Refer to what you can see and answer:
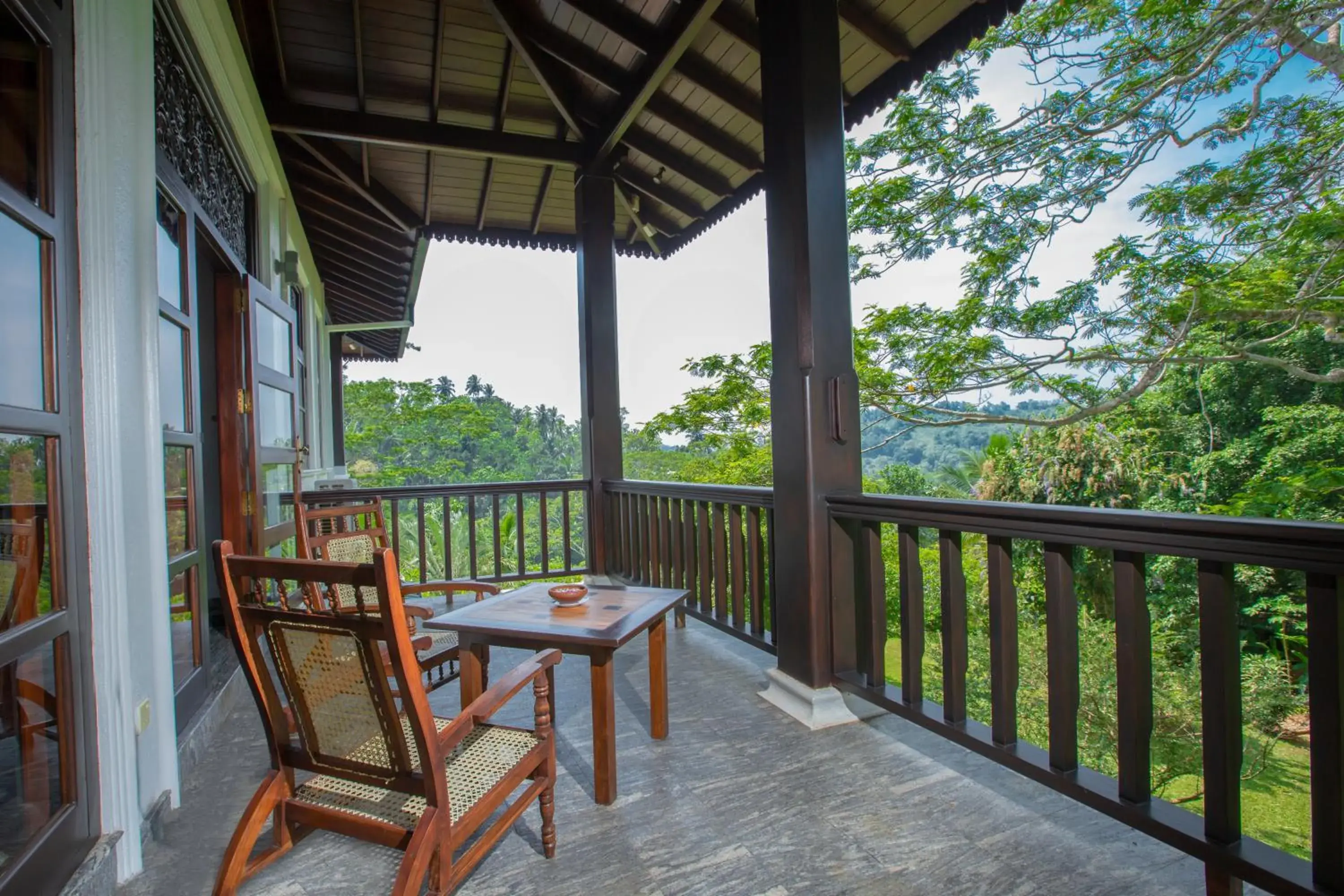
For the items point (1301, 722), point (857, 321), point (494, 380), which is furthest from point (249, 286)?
point (494, 380)

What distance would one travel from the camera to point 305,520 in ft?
8.78

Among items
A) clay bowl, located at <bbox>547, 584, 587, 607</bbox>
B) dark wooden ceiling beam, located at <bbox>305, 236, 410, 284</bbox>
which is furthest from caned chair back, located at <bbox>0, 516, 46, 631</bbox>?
dark wooden ceiling beam, located at <bbox>305, 236, 410, 284</bbox>

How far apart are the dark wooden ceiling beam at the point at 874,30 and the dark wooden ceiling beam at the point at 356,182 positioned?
11.8 feet

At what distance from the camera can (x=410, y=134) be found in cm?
428

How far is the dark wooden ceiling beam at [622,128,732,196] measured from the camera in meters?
4.66

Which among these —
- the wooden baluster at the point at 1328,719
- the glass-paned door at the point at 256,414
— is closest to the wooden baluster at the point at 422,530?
the glass-paned door at the point at 256,414

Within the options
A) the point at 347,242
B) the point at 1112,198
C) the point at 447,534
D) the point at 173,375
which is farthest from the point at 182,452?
the point at 1112,198

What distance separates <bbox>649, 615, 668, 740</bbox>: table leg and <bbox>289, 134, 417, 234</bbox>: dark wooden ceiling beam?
13.9 ft

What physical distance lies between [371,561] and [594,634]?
3.05 ft

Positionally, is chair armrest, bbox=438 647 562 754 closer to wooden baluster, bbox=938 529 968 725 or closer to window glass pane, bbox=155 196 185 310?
wooden baluster, bbox=938 529 968 725

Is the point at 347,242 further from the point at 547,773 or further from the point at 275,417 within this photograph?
the point at 547,773

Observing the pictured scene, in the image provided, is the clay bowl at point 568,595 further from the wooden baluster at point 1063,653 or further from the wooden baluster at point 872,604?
the wooden baluster at point 1063,653

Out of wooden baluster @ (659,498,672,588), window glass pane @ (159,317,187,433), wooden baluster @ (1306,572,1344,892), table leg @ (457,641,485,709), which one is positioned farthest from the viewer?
wooden baluster @ (659,498,672,588)

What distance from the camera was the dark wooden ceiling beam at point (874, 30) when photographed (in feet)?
9.93
